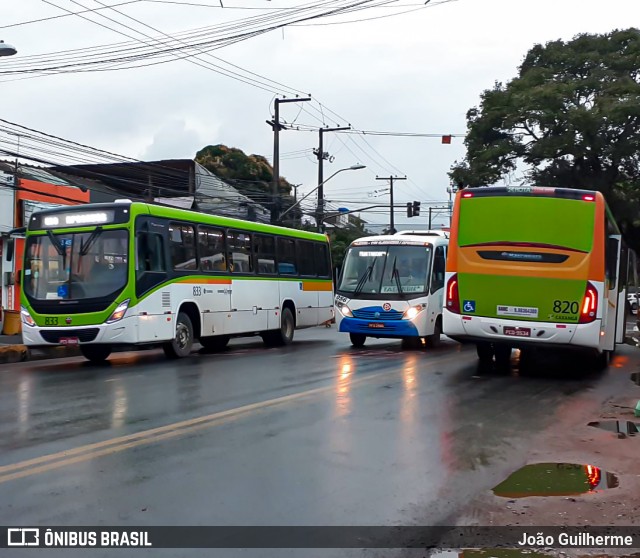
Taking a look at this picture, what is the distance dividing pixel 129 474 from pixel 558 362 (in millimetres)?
12546

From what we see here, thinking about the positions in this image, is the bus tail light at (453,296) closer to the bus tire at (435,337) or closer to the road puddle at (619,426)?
the road puddle at (619,426)

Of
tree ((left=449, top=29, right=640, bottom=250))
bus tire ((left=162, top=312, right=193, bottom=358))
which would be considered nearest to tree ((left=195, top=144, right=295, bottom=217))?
tree ((left=449, top=29, right=640, bottom=250))

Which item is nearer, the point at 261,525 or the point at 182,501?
the point at 261,525

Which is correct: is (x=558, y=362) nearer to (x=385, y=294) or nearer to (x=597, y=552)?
(x=385, y=294)

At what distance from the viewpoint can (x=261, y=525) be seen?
5.46m

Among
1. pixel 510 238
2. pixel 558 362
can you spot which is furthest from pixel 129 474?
pixel 558 362

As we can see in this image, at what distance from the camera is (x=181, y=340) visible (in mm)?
17453

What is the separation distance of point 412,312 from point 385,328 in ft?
2.44

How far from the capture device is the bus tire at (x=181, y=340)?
17.2m

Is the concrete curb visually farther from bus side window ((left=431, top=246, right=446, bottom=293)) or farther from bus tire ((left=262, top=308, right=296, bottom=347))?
bus side window ((left=431, top=246, right=446, bottom=293))

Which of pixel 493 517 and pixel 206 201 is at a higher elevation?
pixel 206 201

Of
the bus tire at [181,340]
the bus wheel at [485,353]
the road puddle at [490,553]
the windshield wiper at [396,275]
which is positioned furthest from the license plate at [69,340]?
the road puddle at [490,553]

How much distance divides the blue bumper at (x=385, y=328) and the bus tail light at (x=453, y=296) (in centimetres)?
522

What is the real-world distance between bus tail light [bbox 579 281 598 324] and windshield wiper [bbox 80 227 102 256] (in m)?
8.86
